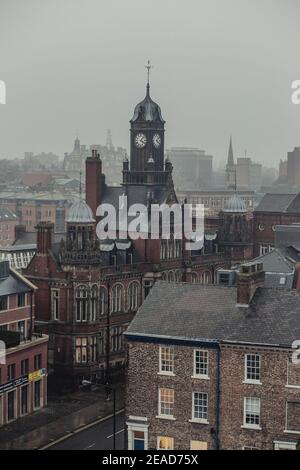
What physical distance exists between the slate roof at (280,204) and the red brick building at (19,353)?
158 ft

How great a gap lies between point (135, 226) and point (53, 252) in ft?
38.7

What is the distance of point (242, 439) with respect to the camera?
4950 cm

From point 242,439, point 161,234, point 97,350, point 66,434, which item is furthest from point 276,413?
point 161,234

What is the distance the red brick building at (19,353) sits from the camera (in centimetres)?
6291

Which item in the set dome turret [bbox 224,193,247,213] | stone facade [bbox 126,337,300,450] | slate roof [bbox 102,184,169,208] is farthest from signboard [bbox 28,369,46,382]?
dome turret [bbox 224,193,247,213]

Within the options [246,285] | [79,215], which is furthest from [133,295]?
[246,285]

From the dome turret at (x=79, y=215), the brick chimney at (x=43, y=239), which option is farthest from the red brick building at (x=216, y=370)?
the brick chimney at (x=43, y=239)

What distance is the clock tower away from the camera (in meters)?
94.1

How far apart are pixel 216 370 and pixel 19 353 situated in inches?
747

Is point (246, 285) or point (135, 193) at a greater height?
point (135, 193)

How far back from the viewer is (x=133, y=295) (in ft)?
270

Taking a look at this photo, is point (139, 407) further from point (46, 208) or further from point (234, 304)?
point (46, 208)

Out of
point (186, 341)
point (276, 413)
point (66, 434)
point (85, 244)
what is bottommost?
point (66, 434)

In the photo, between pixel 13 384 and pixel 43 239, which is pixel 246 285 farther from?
pixel 43 239
